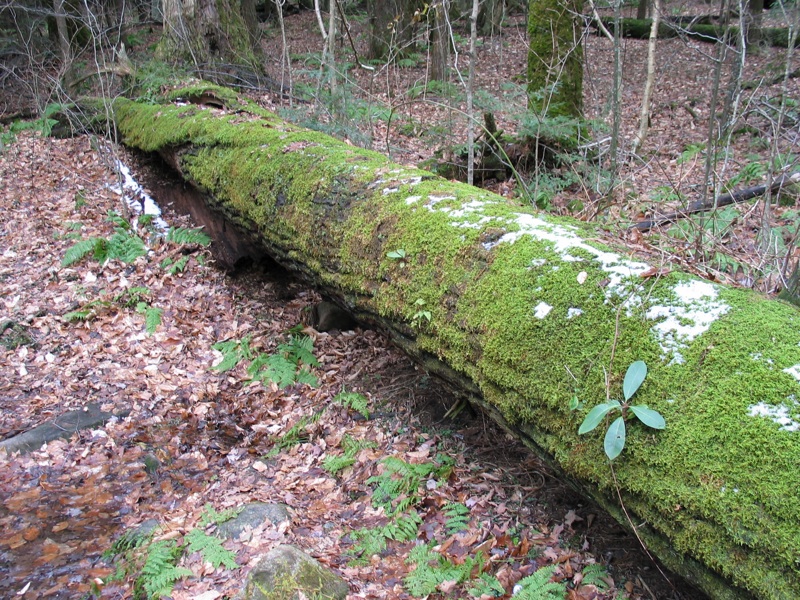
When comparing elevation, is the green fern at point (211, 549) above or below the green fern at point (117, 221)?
below

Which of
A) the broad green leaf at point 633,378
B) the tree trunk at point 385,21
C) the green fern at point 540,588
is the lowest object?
the green fern at point 540,588

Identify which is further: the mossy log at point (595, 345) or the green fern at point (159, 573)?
the green fern at point (159, 573)

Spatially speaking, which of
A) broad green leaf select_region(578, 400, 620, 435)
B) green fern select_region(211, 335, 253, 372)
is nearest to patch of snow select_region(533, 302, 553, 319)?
broad green leaf select_region(578, 400, 620, 435)

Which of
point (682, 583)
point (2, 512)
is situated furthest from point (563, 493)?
point (2, 512)

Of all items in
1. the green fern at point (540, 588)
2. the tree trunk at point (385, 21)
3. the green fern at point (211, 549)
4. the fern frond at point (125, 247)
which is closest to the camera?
the green fern at point (540, 588)

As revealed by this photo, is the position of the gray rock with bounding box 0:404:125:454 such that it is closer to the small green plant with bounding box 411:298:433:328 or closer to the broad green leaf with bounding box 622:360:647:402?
the small green plant with bounding box 411:298:433:328

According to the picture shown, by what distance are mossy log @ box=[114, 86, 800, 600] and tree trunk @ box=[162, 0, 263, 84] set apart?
782cm

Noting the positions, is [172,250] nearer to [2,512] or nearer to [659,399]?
[2,512]

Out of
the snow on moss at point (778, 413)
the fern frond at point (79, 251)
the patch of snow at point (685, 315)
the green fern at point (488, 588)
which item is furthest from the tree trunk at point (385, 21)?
the snow on moss at point (778, 413)

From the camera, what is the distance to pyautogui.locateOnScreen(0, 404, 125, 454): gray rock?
4340 mm

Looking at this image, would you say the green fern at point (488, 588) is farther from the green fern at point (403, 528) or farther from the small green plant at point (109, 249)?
the small green plant at point (109, 249)

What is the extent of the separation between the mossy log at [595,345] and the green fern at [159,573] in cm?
191

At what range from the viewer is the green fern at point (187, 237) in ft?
23.6

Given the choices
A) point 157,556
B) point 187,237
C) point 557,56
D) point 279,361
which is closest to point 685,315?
point 157,556
